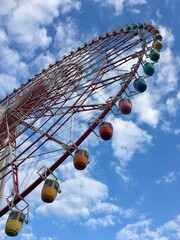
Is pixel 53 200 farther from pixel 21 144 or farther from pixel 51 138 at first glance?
pixel 21 144

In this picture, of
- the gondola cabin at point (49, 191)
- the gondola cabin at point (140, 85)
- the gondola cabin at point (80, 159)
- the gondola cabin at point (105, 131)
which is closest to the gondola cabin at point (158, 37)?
the gondola cabin at point (140, 85)

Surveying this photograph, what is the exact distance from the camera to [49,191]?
416 inches

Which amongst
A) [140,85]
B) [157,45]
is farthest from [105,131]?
[157,45]

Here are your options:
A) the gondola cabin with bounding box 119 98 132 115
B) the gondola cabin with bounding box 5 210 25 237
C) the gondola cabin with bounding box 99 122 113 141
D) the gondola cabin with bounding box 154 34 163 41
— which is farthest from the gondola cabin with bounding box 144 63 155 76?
the gondola cabin with bounding box 5 210 25 237

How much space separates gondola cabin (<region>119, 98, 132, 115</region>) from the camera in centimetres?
1343

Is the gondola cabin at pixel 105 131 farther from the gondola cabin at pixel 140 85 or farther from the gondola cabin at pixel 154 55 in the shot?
the gondola cabin at pixel 154 55

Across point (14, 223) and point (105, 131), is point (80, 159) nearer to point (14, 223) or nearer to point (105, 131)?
point (105, 131)

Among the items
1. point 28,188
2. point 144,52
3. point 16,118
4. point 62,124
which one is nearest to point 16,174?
point 28,188

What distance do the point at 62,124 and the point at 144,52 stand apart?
17.6 feet

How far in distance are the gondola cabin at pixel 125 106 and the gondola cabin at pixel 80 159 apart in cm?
278

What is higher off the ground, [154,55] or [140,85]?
[154,55]

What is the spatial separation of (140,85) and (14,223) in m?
7.20

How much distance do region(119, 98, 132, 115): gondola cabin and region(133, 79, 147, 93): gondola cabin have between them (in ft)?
4.25

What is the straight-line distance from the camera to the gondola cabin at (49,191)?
10.6 meters
